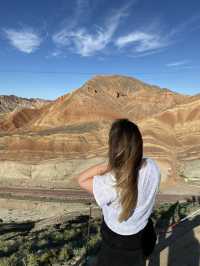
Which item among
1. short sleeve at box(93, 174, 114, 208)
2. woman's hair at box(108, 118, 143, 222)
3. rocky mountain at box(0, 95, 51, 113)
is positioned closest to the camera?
woman's hair at box(108, 118, 143, 222)

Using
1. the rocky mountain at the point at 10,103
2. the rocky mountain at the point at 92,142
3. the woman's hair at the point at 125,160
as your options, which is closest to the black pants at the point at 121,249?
the woman's hair at the point at 125,160

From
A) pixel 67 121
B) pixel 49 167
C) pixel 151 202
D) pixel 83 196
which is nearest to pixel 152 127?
pixel 49 167

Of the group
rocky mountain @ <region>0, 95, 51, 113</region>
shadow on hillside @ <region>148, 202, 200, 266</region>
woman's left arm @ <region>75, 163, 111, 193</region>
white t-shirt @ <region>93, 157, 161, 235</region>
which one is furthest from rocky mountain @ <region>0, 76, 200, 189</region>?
rocky mountain @ <region>0, 95, 51, 113</region>

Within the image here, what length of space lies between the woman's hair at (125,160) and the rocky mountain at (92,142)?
3974cm

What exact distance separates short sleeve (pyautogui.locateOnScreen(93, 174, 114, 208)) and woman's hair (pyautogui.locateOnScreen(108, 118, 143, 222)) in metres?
0.08

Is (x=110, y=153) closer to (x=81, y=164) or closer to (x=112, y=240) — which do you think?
(x=112, y=240)

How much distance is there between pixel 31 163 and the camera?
51.2m

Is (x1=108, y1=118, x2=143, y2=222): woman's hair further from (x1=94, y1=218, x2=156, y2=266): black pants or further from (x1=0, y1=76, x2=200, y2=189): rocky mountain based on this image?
(x1=0, y1=76, x2=200, y2=189): rocky mountain

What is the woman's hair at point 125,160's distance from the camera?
269 cm

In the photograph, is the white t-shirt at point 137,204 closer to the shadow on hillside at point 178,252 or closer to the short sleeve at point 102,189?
the short sleeve at point 102,189

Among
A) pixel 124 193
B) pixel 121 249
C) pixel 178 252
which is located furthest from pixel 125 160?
pixel 178 252

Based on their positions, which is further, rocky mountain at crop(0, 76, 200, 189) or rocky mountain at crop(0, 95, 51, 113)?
rocky mountain at crop(0, 95, 51, 113)

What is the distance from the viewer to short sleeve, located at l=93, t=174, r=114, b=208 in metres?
2.79

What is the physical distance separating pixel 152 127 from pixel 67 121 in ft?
81.4
